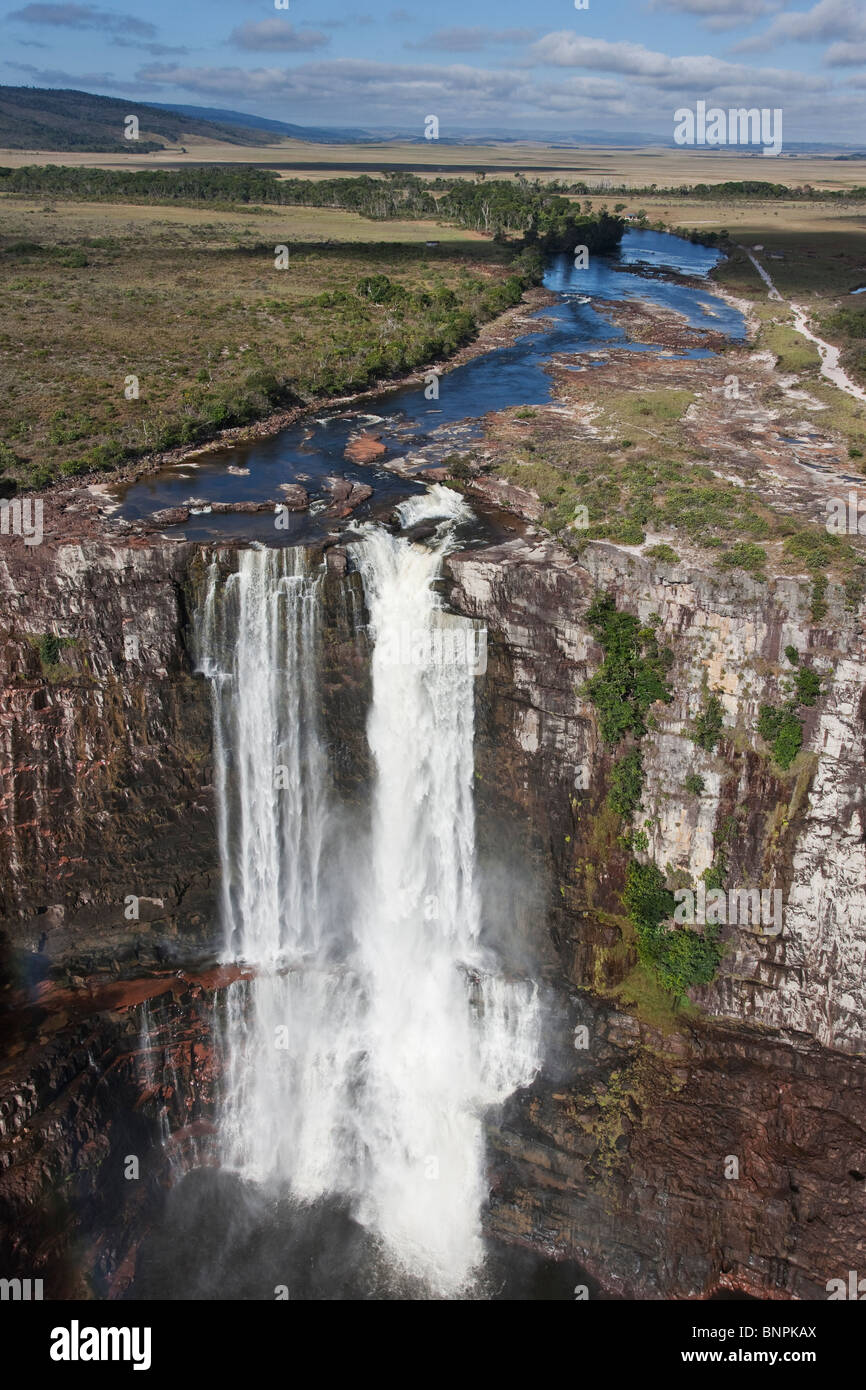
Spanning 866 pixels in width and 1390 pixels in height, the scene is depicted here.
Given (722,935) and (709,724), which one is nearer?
(709,724)

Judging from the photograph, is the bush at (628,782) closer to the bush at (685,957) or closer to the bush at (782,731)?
the bush at (782,731)

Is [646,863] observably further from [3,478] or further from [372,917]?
[3,478]

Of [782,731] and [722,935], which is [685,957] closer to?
[722,935]

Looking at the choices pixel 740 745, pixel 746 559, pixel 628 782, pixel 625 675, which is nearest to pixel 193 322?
pixel 746 559

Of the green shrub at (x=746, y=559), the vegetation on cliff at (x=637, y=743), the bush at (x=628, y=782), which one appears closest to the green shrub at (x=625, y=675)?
the vegetation on cliff at (x=637, y=743)

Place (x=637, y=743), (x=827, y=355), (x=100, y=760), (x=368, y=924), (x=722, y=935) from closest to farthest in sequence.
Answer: (x=637, y=743) → (x=722, y=935) → (x=100, y=760) → (x=368, y=924) → (x=827, y=355)

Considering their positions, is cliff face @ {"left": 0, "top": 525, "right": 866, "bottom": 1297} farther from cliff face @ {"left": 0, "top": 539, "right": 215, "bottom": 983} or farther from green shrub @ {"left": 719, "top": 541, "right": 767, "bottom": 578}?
green shrub @ {"left": 719, "top": 541, "right": 767, "bottom": 578}

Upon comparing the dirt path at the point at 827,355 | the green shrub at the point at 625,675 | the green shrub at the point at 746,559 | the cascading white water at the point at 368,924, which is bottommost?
the cascading white water at the point at 368,924
